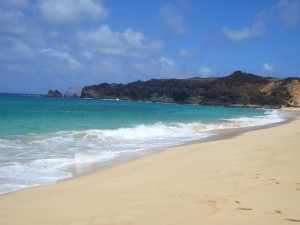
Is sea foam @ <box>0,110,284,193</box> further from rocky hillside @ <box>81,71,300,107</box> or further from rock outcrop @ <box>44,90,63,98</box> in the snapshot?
rock outcrop @ <box>44,90,63,98</box>

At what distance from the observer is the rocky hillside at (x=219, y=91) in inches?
3750

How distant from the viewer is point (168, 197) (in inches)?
207

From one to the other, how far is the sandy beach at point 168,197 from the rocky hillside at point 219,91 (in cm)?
9044

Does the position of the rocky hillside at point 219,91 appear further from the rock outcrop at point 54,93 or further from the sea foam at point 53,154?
the sea foam at point 53,154

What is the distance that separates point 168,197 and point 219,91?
106 meters

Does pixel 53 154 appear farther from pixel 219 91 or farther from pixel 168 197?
pixel 219 91

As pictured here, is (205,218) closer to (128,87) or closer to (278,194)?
(278,194)

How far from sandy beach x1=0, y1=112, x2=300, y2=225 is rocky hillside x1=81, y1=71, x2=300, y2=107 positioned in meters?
90.4

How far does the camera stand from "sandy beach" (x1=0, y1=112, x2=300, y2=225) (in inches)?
169

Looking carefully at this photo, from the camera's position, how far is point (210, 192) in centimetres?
548

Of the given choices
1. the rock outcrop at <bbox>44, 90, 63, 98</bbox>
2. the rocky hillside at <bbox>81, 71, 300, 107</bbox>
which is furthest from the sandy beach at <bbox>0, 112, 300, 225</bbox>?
the rock outcrop at <bbox>44, 90, 63, 98</bbox>

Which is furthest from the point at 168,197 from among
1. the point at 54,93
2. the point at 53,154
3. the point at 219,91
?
the point at 54,93

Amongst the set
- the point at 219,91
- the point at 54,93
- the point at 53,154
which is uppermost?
the point at 219,91

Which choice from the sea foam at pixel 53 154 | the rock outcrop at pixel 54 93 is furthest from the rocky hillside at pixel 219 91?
the sea foam at pixel 53 154
